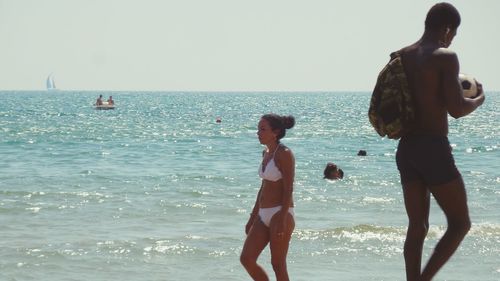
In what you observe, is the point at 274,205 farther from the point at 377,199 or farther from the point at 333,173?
the point at 333,173

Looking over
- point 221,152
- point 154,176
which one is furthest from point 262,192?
point 221,152

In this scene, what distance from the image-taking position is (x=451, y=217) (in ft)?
15.8

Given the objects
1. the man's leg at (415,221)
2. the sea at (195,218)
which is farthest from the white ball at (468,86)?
the sea at (195,218)

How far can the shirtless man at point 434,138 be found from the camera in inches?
186

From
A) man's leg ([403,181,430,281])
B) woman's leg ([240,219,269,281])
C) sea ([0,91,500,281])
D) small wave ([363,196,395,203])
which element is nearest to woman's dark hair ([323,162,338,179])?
sea ([0,91,500,281])

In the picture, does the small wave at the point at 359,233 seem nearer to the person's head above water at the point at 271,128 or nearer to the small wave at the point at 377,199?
the small wave at the point at 377,199

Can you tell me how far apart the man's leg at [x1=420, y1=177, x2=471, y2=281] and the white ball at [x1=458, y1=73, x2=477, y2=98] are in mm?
484

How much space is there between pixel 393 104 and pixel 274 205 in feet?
5.95

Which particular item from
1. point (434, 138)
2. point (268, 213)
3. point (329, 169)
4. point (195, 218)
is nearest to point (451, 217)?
point (434, 138)

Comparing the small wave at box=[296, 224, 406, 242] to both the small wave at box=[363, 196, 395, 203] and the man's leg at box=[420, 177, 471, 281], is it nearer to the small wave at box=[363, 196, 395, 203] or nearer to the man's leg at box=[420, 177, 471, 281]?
the small wave at box=[363, 196, 395, 203]

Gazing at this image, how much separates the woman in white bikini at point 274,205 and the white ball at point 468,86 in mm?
1658

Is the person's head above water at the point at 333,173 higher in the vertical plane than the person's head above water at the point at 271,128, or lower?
lower

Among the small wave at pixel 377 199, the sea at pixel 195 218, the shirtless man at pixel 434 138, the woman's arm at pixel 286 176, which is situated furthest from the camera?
the small wave at pixel 377 199

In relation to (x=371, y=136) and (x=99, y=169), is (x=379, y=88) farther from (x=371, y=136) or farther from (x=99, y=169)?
(x=371, y=136)
